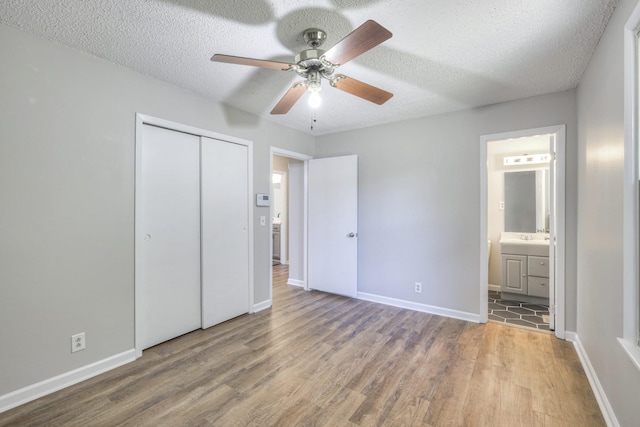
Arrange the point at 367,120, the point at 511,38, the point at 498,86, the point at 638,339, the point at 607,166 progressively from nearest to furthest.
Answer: the point at 638,339 → the point at 607,166 → the point at 511,38 → the point at 498,86 → the point at 367,120

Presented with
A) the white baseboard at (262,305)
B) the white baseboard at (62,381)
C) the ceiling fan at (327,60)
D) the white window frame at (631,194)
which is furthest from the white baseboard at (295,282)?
the white window frame at (631,194)

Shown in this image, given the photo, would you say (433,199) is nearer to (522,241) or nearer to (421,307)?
(421,307)

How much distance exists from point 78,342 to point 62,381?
25cm

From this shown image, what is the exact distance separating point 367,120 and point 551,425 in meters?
3.21

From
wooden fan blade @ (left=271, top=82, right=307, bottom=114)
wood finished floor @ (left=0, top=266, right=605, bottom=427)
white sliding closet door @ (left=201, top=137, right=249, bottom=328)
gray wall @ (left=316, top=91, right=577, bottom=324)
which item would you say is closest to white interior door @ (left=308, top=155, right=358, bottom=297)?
gray wall @ (left=316, top=91, right=577, bottom=324)

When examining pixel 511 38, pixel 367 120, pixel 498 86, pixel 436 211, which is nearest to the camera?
pixel 511 38

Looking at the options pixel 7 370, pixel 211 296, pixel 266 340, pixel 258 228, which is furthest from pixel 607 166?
pixel 7 370

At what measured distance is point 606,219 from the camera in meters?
1.77

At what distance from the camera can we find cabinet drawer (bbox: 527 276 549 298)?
370 cm

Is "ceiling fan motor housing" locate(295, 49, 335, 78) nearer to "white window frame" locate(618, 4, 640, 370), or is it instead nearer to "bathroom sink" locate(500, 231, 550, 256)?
"white window frame" locate(618, 4, 640, 370)

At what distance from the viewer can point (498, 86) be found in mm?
2598

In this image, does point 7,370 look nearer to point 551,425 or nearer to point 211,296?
point 211,296

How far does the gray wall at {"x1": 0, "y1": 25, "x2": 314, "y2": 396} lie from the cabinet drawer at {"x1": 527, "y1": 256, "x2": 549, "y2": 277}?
15.0 ft

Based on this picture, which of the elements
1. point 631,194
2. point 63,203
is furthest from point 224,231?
point 631,194
